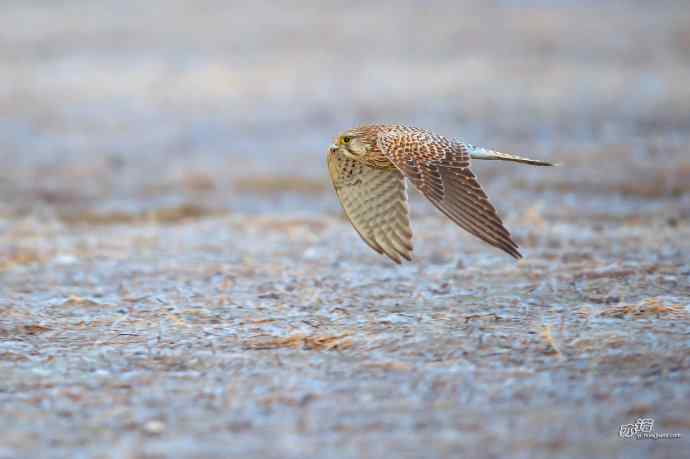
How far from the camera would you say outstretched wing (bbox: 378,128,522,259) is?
18.6ft

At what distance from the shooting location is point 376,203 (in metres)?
6.60

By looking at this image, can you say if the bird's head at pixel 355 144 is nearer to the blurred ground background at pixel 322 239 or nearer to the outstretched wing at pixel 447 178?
the outstretched wing at pixel 447 178

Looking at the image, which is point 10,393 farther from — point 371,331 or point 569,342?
point 569,342

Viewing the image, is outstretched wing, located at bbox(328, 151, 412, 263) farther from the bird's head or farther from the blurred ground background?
the blurred ground background

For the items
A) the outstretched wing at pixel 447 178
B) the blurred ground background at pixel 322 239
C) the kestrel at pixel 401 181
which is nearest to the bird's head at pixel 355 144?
the kestrel at pixel 401 181

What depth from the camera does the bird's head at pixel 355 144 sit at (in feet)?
21.4

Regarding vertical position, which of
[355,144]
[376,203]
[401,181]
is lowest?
[376,203]

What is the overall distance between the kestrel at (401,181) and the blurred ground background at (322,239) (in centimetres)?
48

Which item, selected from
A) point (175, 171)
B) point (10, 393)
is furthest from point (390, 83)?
point (10, 393)

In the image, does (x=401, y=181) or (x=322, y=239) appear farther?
(x=322, y=239)

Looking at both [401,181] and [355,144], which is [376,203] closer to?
[401,181]

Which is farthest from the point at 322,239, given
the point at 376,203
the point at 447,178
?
the point at 447,178

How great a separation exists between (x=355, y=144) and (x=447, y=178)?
812mm

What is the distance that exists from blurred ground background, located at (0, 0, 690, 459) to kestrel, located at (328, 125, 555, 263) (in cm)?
48
